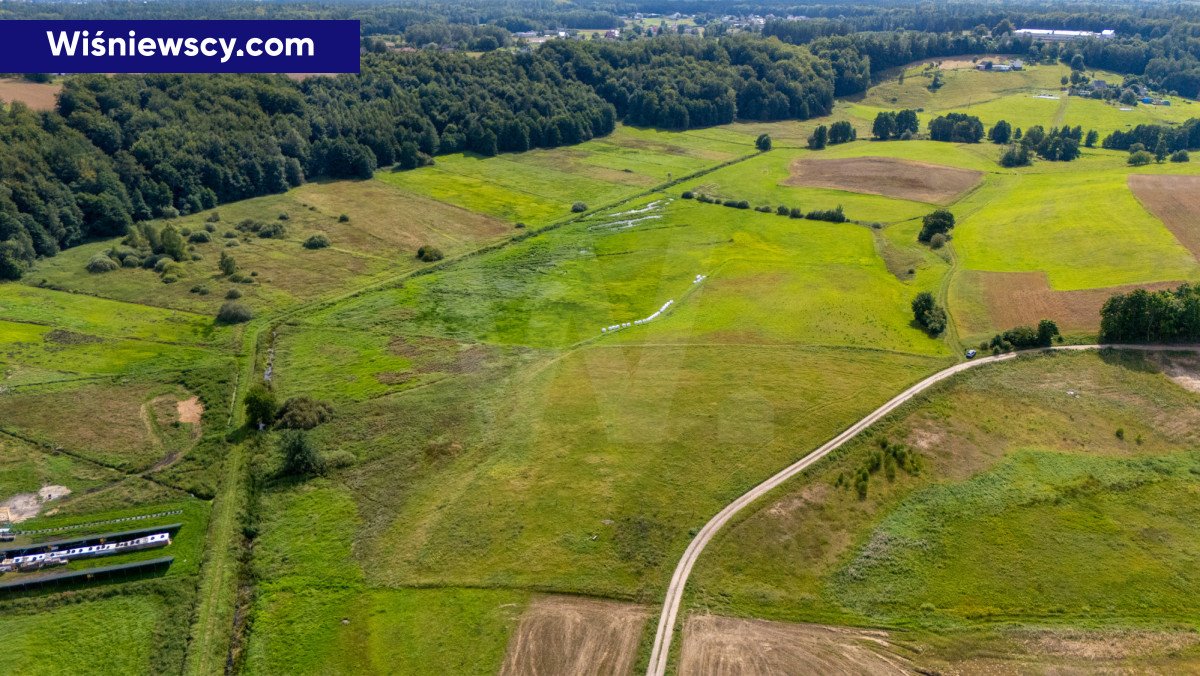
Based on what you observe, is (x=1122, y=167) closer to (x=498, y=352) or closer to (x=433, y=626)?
(x=498, y=352)

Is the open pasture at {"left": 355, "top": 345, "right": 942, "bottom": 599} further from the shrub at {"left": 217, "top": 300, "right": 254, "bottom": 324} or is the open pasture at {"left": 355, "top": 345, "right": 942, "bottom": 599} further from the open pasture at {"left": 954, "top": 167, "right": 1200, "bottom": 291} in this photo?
the open pasture at {"left": 954, "top": 167, "right": 1200, "bottom": 291}

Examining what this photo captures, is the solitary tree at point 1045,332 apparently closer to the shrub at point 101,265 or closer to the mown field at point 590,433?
the mown field at point 590,433

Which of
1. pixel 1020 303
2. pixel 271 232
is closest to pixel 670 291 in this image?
pixel 1020 303

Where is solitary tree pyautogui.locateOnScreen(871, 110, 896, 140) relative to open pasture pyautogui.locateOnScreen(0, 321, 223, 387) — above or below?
above

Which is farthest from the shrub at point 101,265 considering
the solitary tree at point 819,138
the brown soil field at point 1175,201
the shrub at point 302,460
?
the solitary tree at point 819,138

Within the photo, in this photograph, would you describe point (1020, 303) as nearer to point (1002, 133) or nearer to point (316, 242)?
point (316, 242)

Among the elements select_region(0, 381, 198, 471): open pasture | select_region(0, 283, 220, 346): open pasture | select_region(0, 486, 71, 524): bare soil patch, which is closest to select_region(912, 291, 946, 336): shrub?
select_region(0, 381, 198, 471): open pasture
